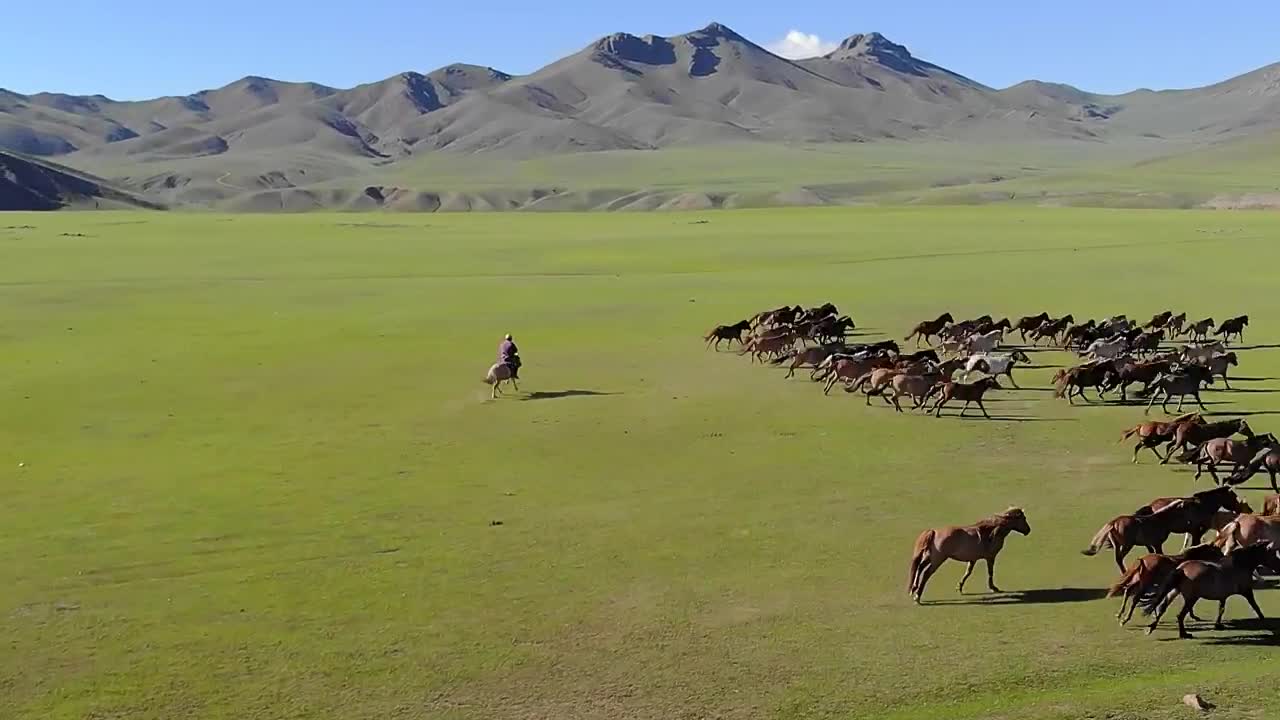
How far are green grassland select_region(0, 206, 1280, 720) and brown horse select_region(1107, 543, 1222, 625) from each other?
30cm

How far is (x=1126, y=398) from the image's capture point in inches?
826

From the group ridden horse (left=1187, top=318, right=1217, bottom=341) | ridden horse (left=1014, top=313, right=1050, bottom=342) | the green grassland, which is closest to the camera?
the green grassland

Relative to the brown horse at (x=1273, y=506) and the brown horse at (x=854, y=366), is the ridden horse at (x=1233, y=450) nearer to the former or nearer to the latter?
the brown horse at (x=1273, y=506)

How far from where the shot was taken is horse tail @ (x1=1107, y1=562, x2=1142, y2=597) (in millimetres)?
10477

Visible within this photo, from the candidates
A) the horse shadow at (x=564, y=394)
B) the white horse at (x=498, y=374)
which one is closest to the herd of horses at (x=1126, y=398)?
the horse shadow at (x=564, y=394)

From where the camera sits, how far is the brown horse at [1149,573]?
10391 millimetres

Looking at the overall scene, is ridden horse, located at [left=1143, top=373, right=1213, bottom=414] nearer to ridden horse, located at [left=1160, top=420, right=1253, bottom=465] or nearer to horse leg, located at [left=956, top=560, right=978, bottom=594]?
ridden horse, located at [left=1160, top=420, right=1253, bottom=465]

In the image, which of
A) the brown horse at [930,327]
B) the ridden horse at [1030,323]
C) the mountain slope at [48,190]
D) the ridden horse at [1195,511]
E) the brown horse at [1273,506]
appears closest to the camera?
the ridden horse at [1195,511]

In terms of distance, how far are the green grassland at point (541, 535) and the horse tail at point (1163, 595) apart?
0.82ft

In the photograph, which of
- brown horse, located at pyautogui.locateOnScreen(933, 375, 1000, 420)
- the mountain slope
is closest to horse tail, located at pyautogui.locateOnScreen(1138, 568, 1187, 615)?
brown horse, located at pyautogui.locateOnScreen(933, 375, 1000, 420)

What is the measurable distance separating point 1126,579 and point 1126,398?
1123 cm

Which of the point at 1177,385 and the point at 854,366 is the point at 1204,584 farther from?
the point at 854,366

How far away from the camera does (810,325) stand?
2688 centimetres

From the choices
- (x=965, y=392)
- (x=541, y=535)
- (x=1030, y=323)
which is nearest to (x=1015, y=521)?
(x=541, y=535)
